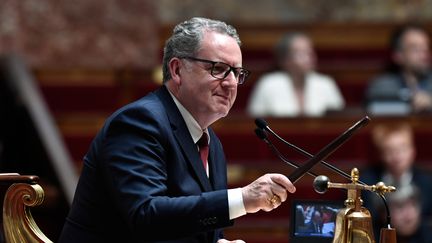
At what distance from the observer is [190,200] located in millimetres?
1630

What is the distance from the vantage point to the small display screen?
1714 mm

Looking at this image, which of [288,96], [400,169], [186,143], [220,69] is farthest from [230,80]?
[288,96]

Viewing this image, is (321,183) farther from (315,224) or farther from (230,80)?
(230,80)

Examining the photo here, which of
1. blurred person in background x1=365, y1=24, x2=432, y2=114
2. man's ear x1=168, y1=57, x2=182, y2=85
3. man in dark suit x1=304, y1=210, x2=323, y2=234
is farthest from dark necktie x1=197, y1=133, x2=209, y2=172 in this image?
blurred person in background x1=365, y1=24, x2=432, y2=114

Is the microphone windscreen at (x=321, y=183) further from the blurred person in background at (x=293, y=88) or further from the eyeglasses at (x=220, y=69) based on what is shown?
the blurred person in background at (x=293, y=88)

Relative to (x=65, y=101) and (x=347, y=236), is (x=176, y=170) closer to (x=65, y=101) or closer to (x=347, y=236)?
(x=347, y=236)

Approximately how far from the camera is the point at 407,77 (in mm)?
4180

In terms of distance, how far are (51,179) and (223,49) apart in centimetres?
186

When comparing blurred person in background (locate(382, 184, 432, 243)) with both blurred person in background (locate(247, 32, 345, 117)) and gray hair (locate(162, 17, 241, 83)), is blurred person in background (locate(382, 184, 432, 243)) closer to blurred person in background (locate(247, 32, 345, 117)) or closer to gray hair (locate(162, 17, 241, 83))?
blurred person in background (locate(247, 32, 345, 117))

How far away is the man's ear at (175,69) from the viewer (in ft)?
5.83

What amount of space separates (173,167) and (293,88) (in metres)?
2.51

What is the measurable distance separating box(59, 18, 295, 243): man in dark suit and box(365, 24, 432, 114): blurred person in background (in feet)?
7.33

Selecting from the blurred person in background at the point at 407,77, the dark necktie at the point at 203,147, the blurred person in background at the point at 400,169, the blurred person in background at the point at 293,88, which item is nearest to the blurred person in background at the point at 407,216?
the blurred person in background at the point at 400,169

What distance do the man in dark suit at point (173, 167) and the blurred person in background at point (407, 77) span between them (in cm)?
224
